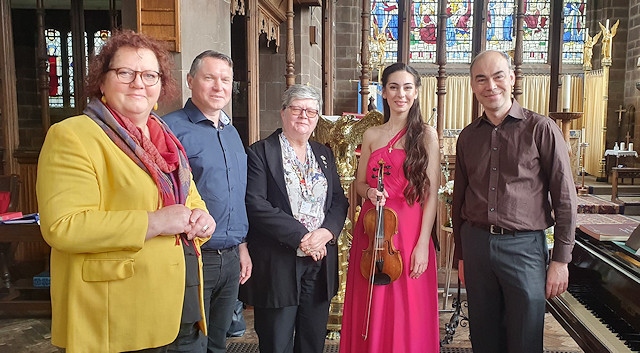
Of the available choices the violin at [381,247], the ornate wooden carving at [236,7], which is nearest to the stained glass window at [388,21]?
the ornate wooden carving at [236,7]

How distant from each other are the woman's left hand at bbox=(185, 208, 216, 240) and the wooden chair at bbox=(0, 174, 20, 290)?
3.23 metres

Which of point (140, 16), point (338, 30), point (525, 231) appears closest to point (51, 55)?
point (338, 30)

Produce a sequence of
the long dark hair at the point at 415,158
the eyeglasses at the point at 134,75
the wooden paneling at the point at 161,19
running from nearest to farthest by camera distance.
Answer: the eyeglasses at the point at 134,75 → the long dark hair at the point at 415,158 → the wooden paneling at the point at 161,19

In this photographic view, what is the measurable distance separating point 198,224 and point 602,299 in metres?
1.46

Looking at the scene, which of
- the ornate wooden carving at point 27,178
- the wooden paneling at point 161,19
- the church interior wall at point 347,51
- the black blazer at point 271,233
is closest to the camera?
the black blazer at point 271,233

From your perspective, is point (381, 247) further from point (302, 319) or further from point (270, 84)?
point (270, 84)

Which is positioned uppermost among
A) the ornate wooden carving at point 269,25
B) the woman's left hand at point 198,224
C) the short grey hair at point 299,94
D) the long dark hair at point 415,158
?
the ornate wooden carving at point 269,25

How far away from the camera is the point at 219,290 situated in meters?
1.90

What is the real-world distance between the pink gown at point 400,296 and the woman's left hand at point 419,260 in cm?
2

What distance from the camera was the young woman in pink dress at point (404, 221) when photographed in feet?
7.11

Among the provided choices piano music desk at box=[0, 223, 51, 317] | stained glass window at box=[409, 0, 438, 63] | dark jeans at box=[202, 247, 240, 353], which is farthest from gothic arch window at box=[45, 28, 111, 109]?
dark jeans at box=[202, 247, 240, 353]

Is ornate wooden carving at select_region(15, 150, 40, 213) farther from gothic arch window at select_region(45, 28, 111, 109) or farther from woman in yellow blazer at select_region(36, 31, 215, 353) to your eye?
gothic arch window at select_region(45, 28, 111, 109)

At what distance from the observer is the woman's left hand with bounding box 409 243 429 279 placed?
2180 millimetres

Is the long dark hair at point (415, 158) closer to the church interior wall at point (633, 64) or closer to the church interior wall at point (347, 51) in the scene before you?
the church interior wall at point (347, 51)
